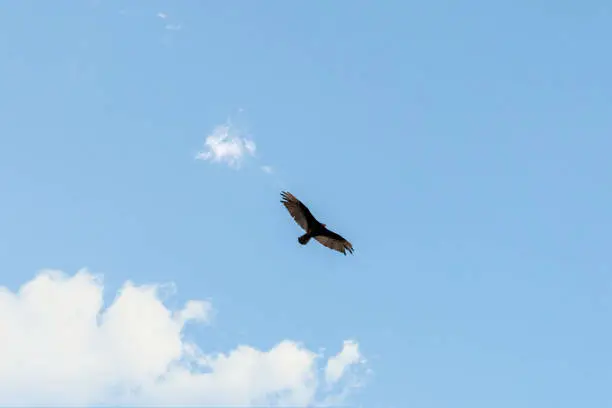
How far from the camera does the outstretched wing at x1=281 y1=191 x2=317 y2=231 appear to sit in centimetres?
4081

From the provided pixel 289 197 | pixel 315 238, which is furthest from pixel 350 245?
pixel 289 197

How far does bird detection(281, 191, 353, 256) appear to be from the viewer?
4100 cm

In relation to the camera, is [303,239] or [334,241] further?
[334,241]

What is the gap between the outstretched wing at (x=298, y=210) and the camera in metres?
40.8

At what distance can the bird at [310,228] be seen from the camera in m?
41.0

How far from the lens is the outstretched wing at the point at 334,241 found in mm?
42844

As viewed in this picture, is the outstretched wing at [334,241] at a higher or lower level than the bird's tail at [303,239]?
higher

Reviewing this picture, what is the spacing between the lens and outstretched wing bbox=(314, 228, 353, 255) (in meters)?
42.8

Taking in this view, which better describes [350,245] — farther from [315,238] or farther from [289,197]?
[289,197]

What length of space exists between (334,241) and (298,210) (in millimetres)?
3732

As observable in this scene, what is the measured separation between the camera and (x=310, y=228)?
42.2m

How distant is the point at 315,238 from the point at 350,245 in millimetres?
2380

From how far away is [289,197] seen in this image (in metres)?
40.9

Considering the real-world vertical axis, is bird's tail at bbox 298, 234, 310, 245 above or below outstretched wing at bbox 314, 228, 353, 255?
below
